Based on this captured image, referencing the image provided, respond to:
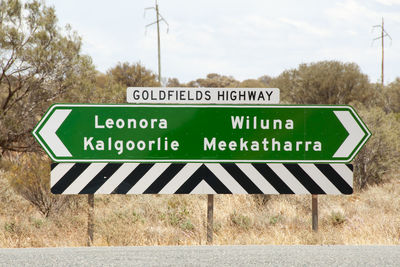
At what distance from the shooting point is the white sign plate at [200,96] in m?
6.71

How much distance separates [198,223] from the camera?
7441 mm

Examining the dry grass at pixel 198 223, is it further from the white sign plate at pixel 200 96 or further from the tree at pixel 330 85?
the tree at pixel 330 85

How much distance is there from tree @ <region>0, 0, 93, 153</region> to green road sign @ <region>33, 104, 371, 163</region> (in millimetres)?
8524

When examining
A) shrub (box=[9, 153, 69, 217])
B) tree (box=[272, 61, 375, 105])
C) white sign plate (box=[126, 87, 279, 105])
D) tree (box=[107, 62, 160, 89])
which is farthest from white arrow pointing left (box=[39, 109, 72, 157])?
tree (box=[107, 62, 160, 89])

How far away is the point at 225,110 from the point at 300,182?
57.7 inches

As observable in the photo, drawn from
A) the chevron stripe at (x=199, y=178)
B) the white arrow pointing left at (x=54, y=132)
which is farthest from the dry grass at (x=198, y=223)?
the white arrow pointing left at (x=54, y=132)

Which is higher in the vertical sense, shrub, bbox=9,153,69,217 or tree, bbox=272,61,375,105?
tree, bbox=272,61,375,105

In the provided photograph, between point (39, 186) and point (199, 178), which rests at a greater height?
point (199, 178)

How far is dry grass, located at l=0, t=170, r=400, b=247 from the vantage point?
21.3 feet

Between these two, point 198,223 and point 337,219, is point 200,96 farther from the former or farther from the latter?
point 337,219

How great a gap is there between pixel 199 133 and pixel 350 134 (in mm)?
2136

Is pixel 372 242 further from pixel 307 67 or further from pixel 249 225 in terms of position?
pixel 307 67

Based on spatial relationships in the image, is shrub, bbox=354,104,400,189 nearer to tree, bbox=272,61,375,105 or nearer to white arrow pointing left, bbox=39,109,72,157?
white arrow pointing left, bbox=39,109,72,157

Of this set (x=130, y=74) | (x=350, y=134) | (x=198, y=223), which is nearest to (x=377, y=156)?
(x=350, y=134)
